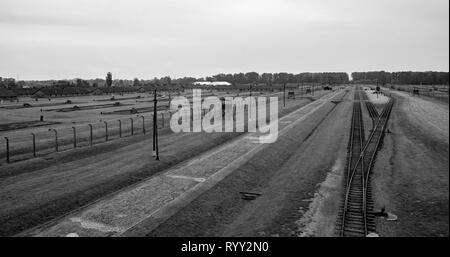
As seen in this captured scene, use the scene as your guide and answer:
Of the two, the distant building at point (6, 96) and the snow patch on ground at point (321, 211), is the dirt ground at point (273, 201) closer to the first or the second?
the snow patch on ground at point (321, 211)

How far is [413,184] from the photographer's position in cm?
2142

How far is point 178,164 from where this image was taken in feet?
86.1

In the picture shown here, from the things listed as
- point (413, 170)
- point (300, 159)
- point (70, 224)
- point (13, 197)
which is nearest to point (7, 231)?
point (70, 224)

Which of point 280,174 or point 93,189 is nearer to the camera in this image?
point 93,189

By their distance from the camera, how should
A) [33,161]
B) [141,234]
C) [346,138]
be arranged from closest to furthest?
[141,234]
[33,161]
[346,138]

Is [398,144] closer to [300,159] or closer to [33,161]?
[300,159]

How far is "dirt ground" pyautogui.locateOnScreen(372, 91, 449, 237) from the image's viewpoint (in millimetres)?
15338

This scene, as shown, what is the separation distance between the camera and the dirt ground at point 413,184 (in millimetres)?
15338

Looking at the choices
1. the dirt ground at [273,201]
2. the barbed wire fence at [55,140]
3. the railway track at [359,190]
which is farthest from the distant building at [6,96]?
the railway track at [359,190]

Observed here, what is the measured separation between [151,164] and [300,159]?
10368 millimetres

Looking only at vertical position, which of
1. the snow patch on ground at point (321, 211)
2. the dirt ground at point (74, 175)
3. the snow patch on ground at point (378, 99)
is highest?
the snow patch on ground at point (378, 99)

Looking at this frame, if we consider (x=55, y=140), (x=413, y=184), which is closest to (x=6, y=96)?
(x=55, y=140)

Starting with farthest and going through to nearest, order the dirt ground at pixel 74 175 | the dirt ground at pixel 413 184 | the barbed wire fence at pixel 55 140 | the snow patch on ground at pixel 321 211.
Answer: the barbed wire fence at pixel 55 140
the dirt ground at pixel 74 175
the dirt ground at pixel 413 184
the snow patch on ground at pixel 321 211

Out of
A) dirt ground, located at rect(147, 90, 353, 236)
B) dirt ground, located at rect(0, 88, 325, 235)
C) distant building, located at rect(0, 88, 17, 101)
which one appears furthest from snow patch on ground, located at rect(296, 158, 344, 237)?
distant building, located at rect(0, 88, 17, 101)
